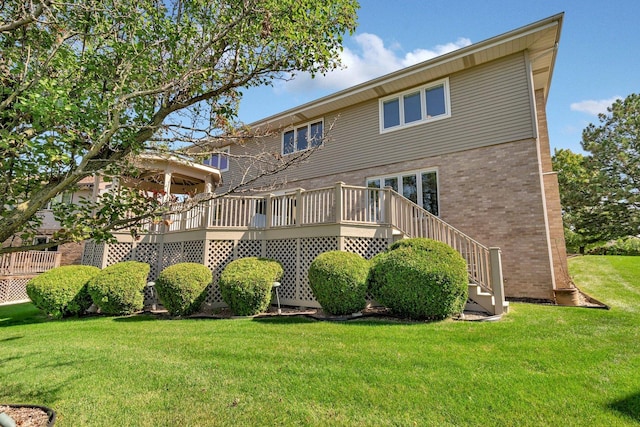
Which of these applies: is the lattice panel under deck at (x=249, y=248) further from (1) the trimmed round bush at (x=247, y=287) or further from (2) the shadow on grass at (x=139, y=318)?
(2) the shadow on grass at (x=139, y=318)

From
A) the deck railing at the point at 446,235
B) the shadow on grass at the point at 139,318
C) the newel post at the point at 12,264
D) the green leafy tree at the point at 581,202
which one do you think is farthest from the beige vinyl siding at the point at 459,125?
the newel post at the point at 12,264

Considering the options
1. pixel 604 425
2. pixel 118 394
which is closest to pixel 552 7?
pixel 604 425

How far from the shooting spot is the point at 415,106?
36.6ft

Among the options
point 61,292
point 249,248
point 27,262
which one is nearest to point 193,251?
point 249,248

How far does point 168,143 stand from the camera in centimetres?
381

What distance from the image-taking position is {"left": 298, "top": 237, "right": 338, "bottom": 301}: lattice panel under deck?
842 cm

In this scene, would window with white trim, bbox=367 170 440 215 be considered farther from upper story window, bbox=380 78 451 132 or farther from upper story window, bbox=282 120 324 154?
upper story window, bbox=282 120 324 154

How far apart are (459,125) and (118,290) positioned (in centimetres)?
1062

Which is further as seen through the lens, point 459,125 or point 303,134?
point 303,134

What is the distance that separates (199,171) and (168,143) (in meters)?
10.3

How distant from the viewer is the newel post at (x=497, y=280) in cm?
679

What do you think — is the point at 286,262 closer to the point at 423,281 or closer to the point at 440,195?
the point at 423,281

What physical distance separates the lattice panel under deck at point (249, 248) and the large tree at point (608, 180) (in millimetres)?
20375

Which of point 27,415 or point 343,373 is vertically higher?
point 343,373
